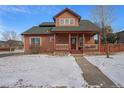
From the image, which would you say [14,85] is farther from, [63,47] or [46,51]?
[46,51]

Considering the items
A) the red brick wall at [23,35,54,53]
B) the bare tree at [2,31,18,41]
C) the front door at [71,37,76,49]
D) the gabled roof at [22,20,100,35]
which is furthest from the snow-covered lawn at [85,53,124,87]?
the bare tree at [2,31,18,41]

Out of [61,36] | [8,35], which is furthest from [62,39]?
[8,35]

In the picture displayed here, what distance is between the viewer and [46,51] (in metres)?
23.4

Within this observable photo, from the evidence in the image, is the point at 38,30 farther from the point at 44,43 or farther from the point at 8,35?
the point at 8,35

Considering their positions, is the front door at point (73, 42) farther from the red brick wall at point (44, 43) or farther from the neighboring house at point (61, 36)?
the red brick wall at point (44, 43)

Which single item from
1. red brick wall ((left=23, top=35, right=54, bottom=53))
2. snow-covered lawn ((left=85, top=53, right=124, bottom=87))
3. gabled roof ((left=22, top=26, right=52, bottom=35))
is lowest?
snow-covered lawn ((left=85, top=53, right=124, bottom=87))

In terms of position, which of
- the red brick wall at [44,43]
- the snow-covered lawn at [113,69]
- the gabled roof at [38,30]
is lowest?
the snow-covered lawn at [113,69]

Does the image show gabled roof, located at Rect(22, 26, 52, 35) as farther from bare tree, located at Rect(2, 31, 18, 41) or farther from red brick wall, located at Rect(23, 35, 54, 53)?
bare tree, located at Rect(2, 31, 18, 41)

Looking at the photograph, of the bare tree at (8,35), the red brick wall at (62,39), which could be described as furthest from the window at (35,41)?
the bare tree at (8,35)

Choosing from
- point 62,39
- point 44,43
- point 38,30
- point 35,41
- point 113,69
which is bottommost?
point 113,69

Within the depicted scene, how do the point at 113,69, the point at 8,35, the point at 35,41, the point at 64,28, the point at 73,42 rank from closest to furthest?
the point at 113,69
the point at 64,28
the point at 73,42
the point at 35,41
the point at 8,35

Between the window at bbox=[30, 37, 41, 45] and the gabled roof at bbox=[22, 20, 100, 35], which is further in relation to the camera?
the window at bbox=[30, 37, 41, 45]
